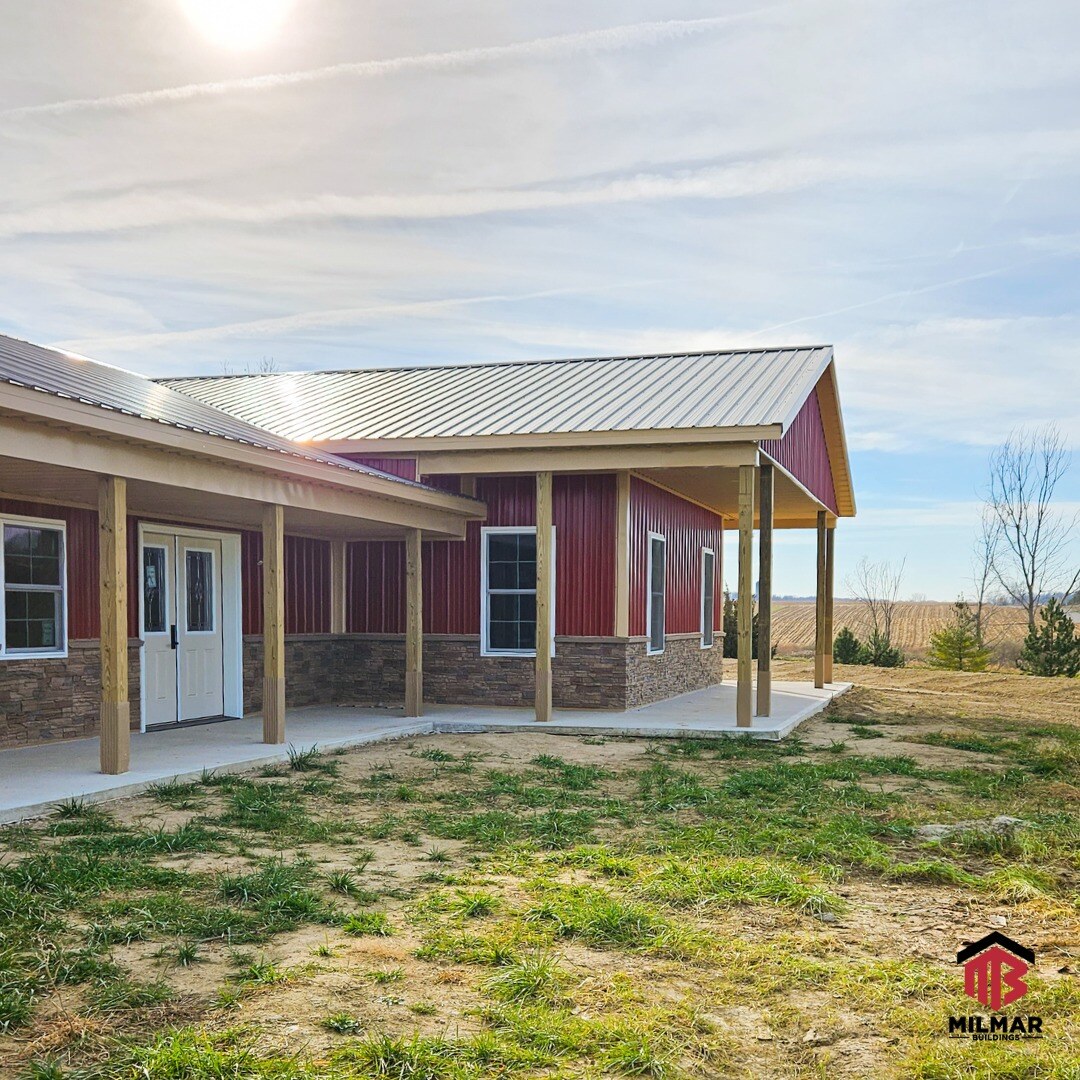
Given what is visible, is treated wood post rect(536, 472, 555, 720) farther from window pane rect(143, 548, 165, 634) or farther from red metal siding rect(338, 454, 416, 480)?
window pane rect(143, 548, 165, 634)

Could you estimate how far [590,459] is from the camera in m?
12.9

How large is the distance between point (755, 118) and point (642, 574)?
237 inches

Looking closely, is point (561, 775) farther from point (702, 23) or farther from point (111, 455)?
point (702, 23)

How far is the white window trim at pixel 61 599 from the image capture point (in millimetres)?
9852

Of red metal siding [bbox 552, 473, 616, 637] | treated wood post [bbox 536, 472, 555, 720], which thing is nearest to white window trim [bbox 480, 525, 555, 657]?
red metal siding [bbox 552, 473, 616, 637]

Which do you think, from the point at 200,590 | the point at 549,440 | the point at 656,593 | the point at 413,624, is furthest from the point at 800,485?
the point at 200,590

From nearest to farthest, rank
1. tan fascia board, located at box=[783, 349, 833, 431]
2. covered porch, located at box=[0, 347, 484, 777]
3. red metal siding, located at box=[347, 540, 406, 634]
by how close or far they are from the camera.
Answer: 1. covered porch, located at box=[0, 347, 484, 777]
2. tan fascia board, located at box=[783, 349, 833, 431]
3. red metal siding, located at box=[347, 540, 406, 634]

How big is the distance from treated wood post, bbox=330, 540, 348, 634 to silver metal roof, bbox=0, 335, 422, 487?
10.4 ft

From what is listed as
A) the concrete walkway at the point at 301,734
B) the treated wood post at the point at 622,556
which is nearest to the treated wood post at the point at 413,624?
the concrete walkway at the point at 301,734

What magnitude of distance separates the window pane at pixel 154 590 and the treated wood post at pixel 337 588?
132 inches

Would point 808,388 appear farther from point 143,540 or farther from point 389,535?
point 143,540

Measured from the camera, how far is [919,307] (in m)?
29.1

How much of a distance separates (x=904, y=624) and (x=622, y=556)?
159ft

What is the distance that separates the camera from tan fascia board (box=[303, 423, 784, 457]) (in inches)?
481
